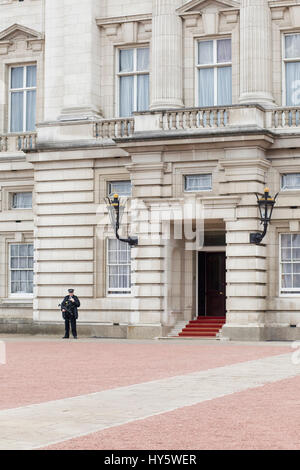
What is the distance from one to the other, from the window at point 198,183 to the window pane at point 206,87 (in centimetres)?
325

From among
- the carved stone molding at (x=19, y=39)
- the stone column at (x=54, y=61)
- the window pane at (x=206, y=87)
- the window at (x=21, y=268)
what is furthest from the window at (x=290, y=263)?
the carved stone molding at (x=19, y=39)

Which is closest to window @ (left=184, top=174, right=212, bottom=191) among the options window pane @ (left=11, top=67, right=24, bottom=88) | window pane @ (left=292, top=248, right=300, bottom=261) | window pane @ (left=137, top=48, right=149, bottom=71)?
window pane @ (left=292, top=248, right=300, bottom=261)

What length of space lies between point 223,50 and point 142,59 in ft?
11.4

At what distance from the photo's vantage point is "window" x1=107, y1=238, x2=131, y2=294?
38.2 meters

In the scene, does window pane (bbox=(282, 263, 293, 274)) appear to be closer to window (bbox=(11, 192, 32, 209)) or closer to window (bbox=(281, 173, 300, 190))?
window (bbox=(281, 173, 300, 190))

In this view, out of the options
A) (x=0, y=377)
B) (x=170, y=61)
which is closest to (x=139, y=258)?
(x=170, y=61)

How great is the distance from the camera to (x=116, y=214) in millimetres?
35812

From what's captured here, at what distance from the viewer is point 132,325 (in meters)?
36.0

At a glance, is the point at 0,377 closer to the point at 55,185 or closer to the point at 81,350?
the point at 81,350

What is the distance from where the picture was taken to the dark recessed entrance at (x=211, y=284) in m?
38.5

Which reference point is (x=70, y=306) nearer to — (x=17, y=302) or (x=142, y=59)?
(x=17, y=302)

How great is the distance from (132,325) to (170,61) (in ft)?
33.6

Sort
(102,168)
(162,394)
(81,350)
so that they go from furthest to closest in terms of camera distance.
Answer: (102,168) → (81,350) → (162,394)

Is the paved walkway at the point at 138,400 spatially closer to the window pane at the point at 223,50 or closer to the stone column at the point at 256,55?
the stone column at the point at 256,55
